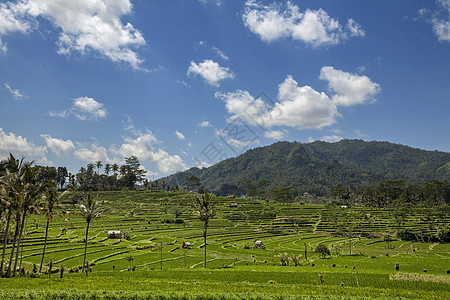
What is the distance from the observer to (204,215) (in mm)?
43594

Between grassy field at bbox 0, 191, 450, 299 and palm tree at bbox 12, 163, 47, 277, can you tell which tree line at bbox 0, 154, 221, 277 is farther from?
grassy field at bbox 0, 191, 450, 299

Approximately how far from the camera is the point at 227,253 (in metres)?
56.6

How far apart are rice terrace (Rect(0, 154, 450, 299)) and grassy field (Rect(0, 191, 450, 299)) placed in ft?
0.54

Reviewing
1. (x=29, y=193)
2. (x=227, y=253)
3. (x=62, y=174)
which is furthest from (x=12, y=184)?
(x=62, y=174)

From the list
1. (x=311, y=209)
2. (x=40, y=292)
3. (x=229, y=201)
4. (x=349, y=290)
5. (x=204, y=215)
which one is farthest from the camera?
(x=229, y=201)

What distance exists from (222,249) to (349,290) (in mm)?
40599

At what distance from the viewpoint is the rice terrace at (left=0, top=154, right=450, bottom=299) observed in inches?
922

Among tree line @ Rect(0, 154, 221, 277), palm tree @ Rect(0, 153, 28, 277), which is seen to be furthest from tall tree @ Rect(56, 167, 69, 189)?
palm tree @ Rect(0, 153, 28, 277)

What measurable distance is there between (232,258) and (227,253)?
20.5 ft

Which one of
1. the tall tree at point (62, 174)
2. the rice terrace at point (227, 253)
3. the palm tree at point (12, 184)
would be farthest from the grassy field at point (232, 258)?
the tall tree at point (62, 174)

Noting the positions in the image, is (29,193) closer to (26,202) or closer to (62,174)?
(26,202)

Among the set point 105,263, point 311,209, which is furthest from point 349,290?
point 311,209

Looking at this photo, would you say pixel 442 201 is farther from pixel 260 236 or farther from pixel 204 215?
pixel 204 215

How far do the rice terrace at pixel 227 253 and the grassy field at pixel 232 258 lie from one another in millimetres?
166
